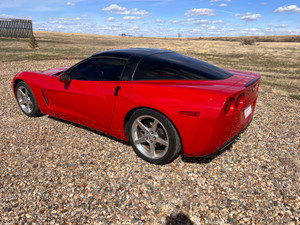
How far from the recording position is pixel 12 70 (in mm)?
10438

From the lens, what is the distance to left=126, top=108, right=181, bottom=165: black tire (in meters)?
2.79

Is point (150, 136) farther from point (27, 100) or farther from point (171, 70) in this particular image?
point (27, 100)

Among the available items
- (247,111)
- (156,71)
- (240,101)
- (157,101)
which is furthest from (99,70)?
(247,111)

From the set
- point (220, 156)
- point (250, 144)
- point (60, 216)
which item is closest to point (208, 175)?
point (220, 156)

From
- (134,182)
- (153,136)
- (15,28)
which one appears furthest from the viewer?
(15,28)

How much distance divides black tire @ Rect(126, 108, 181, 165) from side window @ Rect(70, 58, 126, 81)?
28.7 inches

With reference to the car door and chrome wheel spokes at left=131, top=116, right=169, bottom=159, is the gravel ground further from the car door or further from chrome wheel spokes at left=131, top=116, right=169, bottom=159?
the car door

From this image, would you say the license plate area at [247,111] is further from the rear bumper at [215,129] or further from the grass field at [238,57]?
the grass field at [238,57]

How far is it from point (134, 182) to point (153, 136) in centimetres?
64

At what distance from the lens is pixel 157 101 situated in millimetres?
2766

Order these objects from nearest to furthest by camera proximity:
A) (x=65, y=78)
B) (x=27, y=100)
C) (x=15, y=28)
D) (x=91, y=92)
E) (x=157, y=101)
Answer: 1. (x=157, y=101)
2. (x=91, y=92)
3. (x=65, y=78)
4. (x=27, y=100)
5. (x=15, y=28)

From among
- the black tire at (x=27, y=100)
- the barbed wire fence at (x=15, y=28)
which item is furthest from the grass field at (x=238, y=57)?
the black tire at (x=27, y=100)

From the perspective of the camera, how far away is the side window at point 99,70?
3349 mm

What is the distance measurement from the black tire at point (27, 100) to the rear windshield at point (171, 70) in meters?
2.57
